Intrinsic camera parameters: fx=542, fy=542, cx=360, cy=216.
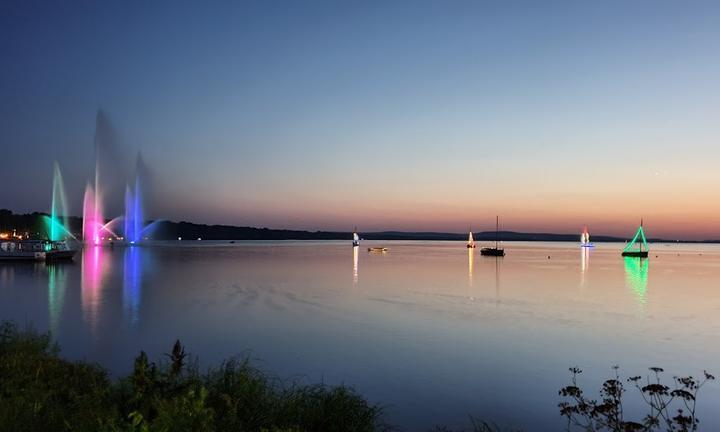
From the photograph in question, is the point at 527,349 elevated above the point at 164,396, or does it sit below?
below

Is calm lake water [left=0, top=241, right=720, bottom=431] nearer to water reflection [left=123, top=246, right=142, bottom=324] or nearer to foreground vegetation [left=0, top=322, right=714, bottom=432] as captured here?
water reflection [left=123, top=246, right=142, bottom=324]

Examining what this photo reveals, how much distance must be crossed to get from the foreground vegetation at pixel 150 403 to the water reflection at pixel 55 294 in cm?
1367

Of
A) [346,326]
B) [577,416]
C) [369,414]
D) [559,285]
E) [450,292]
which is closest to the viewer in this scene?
[369,414]

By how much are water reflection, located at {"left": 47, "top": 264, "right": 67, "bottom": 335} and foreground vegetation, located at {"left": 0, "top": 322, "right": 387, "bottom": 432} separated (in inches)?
538

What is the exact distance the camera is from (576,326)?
28.6 metres

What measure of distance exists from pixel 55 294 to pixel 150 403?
3617 cm

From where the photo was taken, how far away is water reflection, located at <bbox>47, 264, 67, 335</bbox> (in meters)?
27.7

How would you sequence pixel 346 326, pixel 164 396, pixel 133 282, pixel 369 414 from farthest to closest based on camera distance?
pixel 133 282 → pixel 346 326 → pixel 369 414 → pixel 164 396

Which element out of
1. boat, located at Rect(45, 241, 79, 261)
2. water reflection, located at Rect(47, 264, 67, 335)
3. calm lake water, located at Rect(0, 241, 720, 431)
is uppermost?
boat, located at Rect(45, 241, 79, 261)

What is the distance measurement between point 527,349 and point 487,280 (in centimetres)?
3686

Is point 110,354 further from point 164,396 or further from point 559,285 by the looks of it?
point 559,285

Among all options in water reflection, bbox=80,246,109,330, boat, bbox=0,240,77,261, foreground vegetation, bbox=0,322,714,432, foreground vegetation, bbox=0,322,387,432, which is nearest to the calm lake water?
water reflection, bbox=80,246,109,330

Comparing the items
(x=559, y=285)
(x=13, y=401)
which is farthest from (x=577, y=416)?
(x=559, y=285)

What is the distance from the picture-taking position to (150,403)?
807 centimetres
